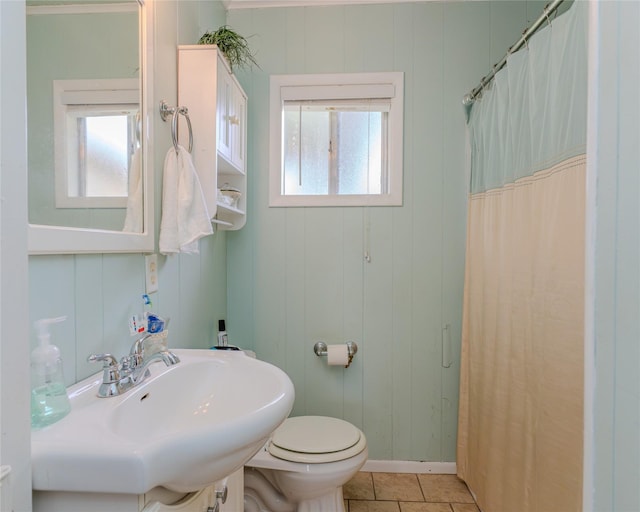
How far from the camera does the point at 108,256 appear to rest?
90cm

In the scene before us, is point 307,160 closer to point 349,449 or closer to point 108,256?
point 108,256

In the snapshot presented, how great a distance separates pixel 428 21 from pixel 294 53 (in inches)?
28.5

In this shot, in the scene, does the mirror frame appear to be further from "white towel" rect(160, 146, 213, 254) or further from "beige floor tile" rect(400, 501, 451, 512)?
"beige floor tile" rect(400, 501, 451, 512)

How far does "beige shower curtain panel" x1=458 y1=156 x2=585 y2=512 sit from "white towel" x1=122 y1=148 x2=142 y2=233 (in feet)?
4.23

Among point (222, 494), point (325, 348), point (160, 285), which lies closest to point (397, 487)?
point (325, 348)

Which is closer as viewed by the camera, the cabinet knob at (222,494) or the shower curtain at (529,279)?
the cabinet knob at (222,494)

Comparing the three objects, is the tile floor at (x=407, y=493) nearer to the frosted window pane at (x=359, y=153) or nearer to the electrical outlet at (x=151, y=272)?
the electrical outlet at (x=151, y=272)

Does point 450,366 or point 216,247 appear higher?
point 216,247

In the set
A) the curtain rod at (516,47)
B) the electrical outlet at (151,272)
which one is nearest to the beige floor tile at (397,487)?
the electrical outlet at (151,272)

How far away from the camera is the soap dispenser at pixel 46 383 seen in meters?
0.59

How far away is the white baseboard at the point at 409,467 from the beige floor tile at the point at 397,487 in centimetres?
2

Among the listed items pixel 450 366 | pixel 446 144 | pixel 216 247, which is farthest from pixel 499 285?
pixel 216 247

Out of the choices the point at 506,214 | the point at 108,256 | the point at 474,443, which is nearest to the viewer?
the point at 108,256

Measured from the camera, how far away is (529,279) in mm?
1203
